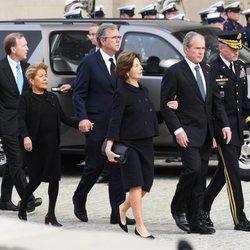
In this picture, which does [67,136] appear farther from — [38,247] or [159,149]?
[38,247]

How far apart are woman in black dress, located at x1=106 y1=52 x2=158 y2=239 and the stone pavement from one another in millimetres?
425

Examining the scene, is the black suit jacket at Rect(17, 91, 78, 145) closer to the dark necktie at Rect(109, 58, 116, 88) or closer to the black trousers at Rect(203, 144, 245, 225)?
the dark necktie at Rect(109, 58, 116, 88)

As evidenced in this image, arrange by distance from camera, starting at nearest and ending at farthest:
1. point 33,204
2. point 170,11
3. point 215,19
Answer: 1. point 33,204
2. point 215,19
3. point 170,11

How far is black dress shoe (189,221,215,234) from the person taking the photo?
9344mm

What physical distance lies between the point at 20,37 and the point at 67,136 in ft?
7.91

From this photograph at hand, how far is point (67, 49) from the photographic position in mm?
13266

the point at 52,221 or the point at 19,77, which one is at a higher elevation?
the point at 19,77

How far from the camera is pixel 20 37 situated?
35.4 feet

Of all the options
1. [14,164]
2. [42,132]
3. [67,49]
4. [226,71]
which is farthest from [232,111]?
[67,49]

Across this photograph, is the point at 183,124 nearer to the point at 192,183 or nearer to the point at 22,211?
the point at 192,183

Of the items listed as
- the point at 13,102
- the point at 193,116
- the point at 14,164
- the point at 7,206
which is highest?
the point at 193,116

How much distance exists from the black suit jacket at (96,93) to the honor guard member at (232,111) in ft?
3.29

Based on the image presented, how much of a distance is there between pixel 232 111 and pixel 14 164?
2.27 metres

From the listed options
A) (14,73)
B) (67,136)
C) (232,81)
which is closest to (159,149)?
(67,136)
